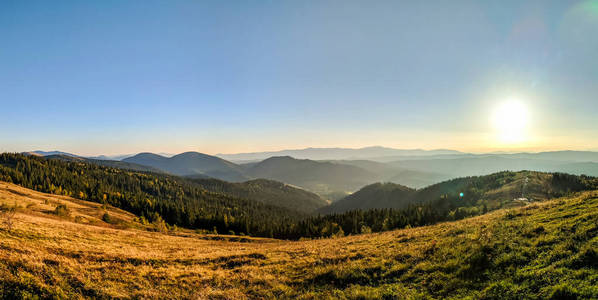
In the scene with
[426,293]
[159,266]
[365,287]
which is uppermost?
[426,293]

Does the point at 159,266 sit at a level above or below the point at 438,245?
below

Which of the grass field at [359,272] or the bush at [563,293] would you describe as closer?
the bush at [563,293]

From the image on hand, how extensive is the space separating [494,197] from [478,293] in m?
141

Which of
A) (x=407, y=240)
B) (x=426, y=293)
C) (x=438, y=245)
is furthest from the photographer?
(x=407, y=240)

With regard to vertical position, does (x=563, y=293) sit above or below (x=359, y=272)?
above

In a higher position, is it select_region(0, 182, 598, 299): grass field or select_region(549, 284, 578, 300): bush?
select_region(549, 284, 578, 300): bush

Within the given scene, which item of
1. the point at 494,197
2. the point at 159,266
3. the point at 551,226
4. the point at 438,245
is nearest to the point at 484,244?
the point at 438,245

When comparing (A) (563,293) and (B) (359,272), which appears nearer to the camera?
(A) (563,293)

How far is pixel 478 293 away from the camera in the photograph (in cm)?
968

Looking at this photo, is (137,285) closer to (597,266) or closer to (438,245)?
(438,245)

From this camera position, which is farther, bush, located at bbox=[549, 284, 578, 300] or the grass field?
the grass field

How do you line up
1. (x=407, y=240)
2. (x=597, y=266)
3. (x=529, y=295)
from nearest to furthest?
(x=529, y=295) → (x=597, y=266) → (x=407, y=240)

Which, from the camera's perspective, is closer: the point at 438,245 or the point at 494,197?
the point at 438,245

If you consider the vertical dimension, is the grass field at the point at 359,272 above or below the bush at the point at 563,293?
below
